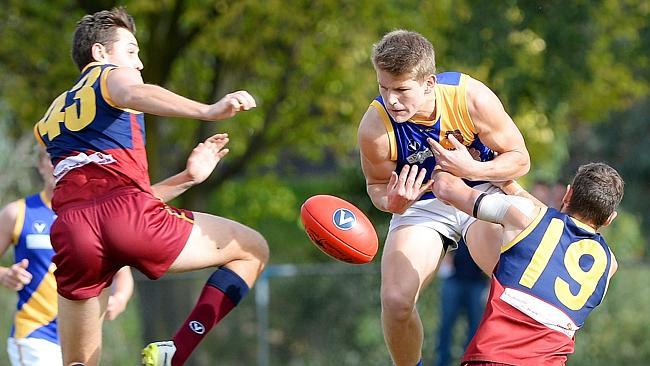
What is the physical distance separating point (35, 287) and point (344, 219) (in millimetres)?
2290

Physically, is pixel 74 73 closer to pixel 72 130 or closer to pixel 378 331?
pixel 378 331

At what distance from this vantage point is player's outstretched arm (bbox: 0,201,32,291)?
6293mm

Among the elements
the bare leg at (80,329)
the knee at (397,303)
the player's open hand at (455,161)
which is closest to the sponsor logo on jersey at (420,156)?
the player's open hand at (455,161)

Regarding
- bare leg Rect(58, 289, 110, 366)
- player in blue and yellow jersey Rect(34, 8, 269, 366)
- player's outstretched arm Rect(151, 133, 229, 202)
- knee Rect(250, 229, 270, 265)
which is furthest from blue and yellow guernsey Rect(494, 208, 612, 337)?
bare leg Rect(58, 289, 110, 366)

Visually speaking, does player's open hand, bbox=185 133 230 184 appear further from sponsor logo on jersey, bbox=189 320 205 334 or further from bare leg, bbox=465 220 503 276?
bare leg, bbox=465 220 503 276

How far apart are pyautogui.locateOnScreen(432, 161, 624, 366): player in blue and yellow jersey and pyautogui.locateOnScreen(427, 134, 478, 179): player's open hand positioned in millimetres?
235

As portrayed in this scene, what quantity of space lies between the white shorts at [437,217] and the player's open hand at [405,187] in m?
0.39

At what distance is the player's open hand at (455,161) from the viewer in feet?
17.5

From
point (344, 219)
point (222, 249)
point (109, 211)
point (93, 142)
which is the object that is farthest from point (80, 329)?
point (344, 219)

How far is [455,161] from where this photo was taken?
17.5 feet

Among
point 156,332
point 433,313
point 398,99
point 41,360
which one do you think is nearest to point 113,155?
point 398,99

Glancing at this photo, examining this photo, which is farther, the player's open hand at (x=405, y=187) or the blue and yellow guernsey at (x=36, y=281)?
the blue and yellow guernsey at (x=36, y=281)

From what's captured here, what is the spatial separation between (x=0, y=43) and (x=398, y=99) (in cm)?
904

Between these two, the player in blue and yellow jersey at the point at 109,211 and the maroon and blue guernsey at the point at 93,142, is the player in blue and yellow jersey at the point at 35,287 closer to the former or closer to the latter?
the player in blue and yellow jersey at the point at 109,211
